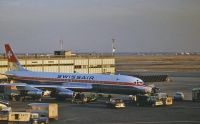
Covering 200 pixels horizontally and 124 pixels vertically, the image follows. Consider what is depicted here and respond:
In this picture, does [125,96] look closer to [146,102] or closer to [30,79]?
[146,102]

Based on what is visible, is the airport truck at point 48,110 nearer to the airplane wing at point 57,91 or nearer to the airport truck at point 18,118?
the airport truck at point 18,118

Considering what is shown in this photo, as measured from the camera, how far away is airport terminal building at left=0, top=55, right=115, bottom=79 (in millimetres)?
110600

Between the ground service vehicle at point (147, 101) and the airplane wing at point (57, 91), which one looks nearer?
the ground service vehicle at point (147, 101)

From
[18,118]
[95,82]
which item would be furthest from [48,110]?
[95,82]

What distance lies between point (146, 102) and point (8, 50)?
3685cm

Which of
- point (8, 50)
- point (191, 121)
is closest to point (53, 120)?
point (191, 121)

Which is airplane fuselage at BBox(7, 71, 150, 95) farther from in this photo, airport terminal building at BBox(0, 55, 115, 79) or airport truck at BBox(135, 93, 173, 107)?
airport terminal building at BBox(0, 55, 115, 79)

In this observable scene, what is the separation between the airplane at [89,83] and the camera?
7362 cm

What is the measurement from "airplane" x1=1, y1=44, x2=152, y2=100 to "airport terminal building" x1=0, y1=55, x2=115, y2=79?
1003 inches

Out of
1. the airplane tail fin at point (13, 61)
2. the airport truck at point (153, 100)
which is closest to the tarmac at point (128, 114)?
the airport truck at point (153, 100)

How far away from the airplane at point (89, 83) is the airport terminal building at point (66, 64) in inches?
1003

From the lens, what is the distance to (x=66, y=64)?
389ft

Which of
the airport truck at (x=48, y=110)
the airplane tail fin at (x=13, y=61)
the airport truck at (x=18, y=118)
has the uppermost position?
the airplane tail fin at (x=13, y=61)

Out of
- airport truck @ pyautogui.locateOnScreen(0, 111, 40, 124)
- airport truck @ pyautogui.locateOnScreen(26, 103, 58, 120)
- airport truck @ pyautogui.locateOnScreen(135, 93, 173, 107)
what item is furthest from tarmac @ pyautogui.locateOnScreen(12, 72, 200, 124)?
airport truck @ pyautogui.locateOnScreen(0, 111, 40, 124)
